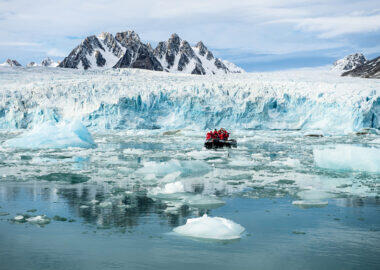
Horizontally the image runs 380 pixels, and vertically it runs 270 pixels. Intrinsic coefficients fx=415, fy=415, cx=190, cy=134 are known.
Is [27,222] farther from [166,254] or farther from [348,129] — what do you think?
[348,129]

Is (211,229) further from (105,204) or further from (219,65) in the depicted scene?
(219,65)

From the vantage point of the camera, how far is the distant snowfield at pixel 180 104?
24797 mm

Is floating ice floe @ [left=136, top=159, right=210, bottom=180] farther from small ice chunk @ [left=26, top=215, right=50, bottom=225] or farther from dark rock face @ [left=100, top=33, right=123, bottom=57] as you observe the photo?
dark rock face @ [left=100, top=33, right=123, bottom=57]

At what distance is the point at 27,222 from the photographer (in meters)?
4.61

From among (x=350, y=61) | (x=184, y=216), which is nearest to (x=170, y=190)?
(x=184, y=216)

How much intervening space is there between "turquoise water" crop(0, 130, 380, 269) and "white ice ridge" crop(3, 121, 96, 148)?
5752 mm

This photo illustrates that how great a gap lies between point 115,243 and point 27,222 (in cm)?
129

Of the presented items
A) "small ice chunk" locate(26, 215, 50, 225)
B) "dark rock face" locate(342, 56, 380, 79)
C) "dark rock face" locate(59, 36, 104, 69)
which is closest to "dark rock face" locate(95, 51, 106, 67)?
"dark rock face" locate(59, 36, 104, 69)

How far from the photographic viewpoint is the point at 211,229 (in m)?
4.18

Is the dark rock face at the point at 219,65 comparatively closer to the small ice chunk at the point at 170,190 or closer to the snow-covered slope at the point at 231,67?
the snow-covered slope at the point at 231,67

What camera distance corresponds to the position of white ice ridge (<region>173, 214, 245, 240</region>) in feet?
13.6

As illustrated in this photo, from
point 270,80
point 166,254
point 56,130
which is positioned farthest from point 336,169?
point 270,80

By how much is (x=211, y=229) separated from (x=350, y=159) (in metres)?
5.65

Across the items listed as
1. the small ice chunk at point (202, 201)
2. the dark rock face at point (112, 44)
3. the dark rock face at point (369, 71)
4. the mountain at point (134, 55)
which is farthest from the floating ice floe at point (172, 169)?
the dark rock face at point (112, 44)
